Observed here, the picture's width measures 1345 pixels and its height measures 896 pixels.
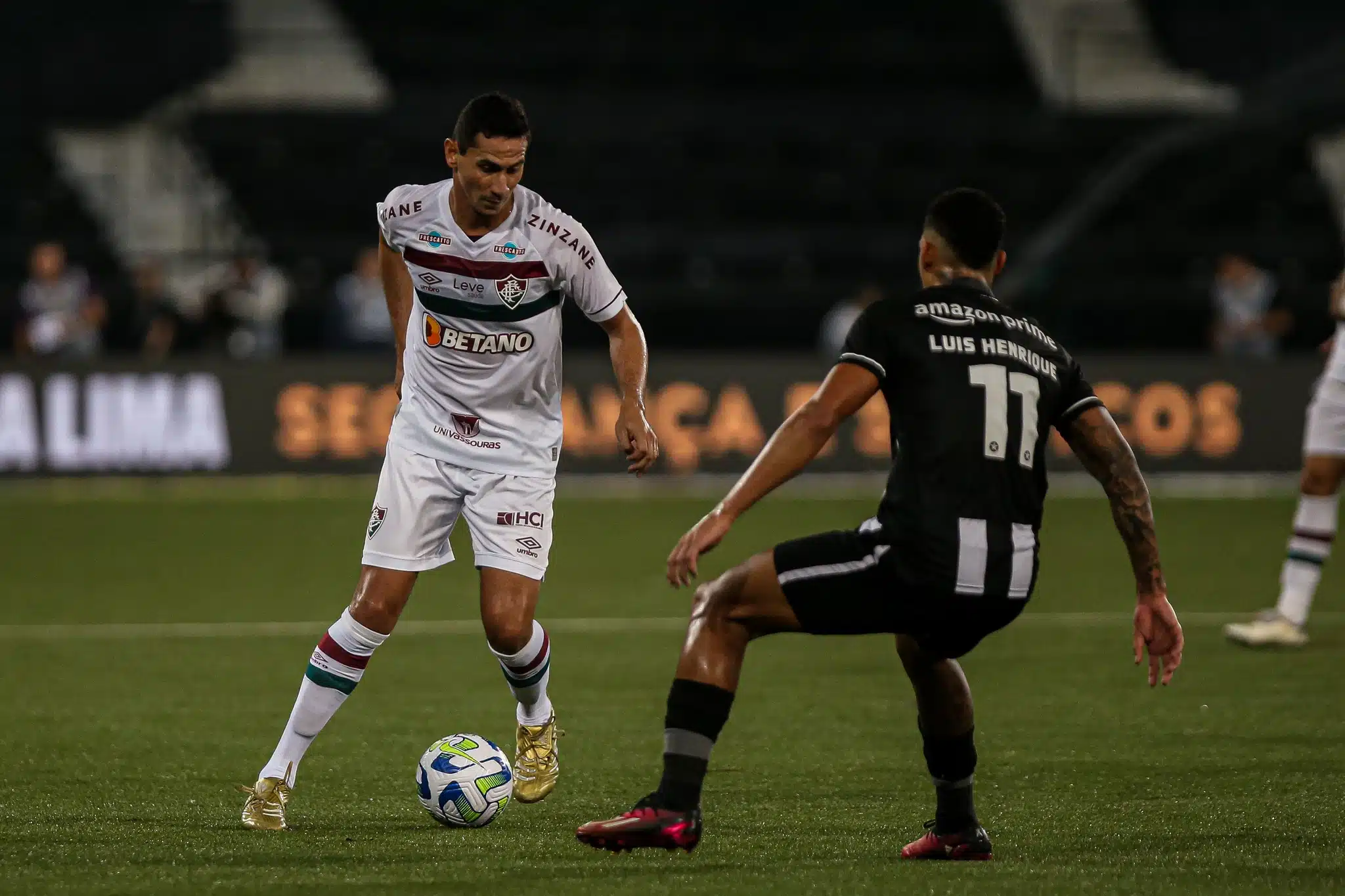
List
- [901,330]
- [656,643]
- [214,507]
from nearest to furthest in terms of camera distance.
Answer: [901,330] → [656,643] → [214,507]

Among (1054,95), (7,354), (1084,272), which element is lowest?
(7,354)

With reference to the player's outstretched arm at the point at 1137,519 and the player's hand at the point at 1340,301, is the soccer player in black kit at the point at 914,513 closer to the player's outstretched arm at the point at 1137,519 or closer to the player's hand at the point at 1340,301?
the player's outstretched arm at the point at 1137,519

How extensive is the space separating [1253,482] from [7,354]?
13075 mm

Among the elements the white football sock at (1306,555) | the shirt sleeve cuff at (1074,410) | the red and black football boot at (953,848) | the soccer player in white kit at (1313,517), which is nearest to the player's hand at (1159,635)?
the shirt sleeve cuff at (1074,410)

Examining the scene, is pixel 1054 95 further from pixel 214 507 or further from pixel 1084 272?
pixel 214 507

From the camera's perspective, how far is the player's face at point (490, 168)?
590 centimetres

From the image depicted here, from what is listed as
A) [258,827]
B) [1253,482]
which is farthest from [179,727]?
[1253,482]

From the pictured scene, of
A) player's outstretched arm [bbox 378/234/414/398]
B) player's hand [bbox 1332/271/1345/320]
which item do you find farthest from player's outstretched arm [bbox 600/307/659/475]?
player's hand [bbox 1332/271/1345/320]

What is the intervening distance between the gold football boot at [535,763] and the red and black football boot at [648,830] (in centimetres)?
141

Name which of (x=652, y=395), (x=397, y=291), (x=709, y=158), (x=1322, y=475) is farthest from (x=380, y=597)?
(x=709, y=158)

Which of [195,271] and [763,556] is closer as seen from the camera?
[763,556]

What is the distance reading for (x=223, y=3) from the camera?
24344 millimetres

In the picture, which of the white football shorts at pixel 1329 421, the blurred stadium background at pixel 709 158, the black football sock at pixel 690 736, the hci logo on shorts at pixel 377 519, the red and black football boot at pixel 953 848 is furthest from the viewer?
the blurred stadium background at pixel 709 158

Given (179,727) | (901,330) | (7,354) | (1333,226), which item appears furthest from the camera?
(1333,226)
